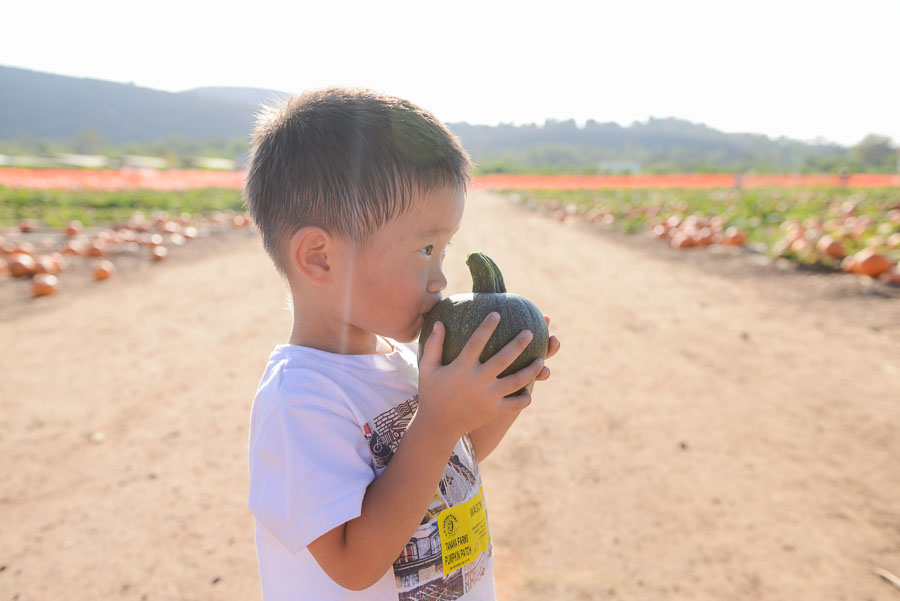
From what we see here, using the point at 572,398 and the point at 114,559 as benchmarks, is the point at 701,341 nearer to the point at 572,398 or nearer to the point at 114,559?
the point at 572,398

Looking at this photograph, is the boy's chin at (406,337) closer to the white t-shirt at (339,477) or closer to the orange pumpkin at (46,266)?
the white t-shirt at (339,477)

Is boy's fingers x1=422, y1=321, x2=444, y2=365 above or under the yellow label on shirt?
above

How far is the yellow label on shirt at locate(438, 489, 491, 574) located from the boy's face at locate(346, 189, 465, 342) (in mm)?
474

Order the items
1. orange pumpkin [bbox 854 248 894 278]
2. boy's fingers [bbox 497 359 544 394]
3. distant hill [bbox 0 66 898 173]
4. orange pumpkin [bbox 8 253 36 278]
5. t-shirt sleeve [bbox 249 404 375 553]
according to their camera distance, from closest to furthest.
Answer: t-shirt sleeve [bbox 249 404 375 553] → boy's fingers [bbox 497 359 544 394] → orange pumpkin [bbox 854 248 894 278] → orange pumpkin [bbox 8 253 36 278] → distant hill [bbox 0 66 898 173]

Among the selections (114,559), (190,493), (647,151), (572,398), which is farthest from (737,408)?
(647,151)

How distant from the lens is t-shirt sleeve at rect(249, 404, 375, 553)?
116cm

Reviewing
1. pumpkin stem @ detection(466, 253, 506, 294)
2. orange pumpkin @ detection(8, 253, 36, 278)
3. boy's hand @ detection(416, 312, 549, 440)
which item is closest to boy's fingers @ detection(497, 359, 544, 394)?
boy's hand @ detection(416, 312, 549, 440)

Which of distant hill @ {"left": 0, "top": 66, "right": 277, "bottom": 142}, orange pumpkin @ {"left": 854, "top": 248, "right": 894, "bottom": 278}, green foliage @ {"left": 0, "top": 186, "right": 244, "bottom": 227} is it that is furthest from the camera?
distant hill @ {"left": 0, "top": 66, "right": 277, "bottom": 142}

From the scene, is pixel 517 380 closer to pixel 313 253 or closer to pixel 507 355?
pixel 507 355

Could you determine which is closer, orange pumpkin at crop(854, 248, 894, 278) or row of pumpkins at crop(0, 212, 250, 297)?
orange pumpkin at crop(854, 248, 894, 278)

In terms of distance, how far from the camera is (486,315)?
1.36 meters

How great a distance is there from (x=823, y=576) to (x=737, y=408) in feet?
5.62

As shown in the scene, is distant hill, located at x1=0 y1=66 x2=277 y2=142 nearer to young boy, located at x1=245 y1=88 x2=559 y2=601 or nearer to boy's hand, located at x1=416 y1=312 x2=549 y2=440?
young boy, located at x1=245 y1=88 x2=559 y2=601

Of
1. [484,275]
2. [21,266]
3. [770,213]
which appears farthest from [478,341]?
[770,213]
